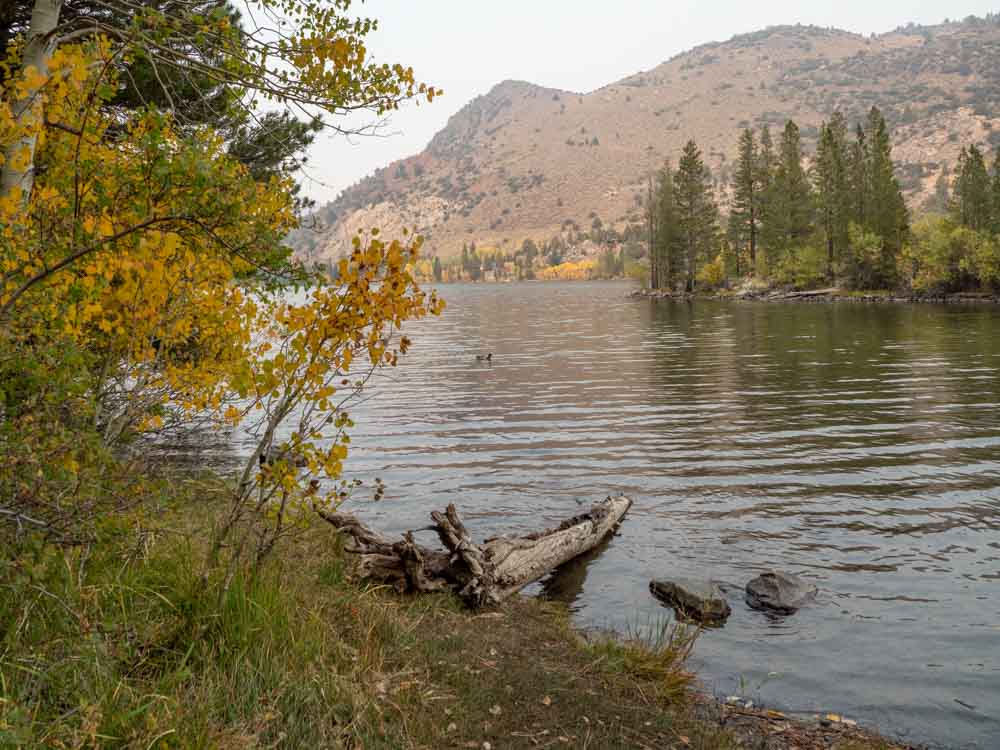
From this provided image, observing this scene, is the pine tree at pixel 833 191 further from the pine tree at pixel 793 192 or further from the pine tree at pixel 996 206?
the pine tree at pixel 996 206

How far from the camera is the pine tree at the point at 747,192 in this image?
287ft

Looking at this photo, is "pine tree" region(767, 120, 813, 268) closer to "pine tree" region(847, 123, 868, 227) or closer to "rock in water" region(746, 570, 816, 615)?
"pine tree" region(847, 123, 868, 227)

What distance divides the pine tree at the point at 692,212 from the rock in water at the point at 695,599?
8351 centimetres

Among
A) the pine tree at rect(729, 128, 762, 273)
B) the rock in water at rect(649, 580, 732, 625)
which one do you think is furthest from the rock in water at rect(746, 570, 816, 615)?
the pine tree at rect(729, 128, 762, 273)

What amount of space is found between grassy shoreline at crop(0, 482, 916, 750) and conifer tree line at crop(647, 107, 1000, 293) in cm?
6484

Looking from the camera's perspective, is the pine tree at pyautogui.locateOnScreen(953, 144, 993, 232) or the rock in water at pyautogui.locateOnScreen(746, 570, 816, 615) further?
the pine tree at pyautogui.locateOnScreen(953, 144, 993, 232)

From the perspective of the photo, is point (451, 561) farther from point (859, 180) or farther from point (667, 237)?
point (667, 237)

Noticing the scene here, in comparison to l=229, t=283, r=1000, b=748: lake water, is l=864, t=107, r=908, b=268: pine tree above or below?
above

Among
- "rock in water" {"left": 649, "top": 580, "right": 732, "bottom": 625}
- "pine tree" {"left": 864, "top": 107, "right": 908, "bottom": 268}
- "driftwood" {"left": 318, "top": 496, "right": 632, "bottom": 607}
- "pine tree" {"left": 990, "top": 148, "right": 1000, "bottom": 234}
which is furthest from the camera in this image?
"pine tree" {"left": 864, "top": 107, "right": 908, "bottom": 268}

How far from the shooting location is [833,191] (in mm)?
77562

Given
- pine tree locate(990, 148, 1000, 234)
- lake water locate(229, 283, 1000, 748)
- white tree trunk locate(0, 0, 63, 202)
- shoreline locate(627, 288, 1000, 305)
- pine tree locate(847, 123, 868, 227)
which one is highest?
pine tree locate(847, 123, 868, 227)

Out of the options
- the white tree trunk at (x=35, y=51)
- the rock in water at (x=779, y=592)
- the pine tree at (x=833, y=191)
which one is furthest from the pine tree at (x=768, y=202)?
the white tree trunk at (x=35, y=51)

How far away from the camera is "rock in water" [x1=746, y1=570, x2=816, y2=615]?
8062 millimetres

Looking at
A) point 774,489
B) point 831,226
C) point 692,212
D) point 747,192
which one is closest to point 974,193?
point 831,226
